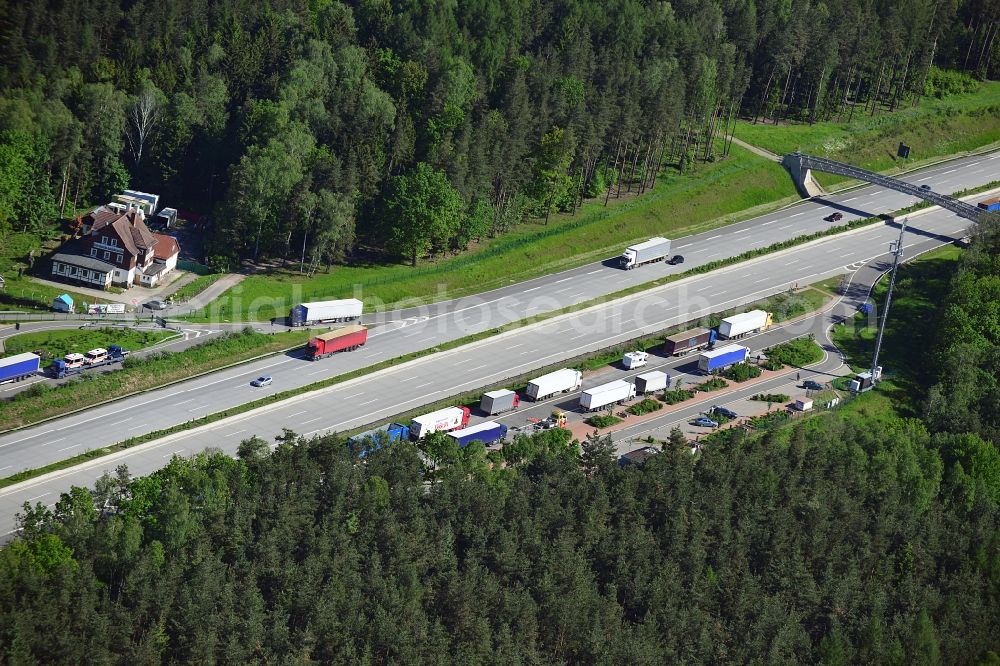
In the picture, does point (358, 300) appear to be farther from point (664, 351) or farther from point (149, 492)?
point (149, 492)

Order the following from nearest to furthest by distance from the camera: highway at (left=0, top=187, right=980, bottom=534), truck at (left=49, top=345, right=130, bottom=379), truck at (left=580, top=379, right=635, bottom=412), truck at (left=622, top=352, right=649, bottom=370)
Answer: highway at (left=0, top=187, right=980, bottom=534) < truck at (left=49, top=345, right=130, bottom=379) < truck at (left=580, top=379, right=635, bottom=412) < truck at (left=622, top=352, right=649, bottom=370)

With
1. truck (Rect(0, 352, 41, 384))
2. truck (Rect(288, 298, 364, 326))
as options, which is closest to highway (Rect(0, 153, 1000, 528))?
truck (Rect(288, 298, 364, 326))

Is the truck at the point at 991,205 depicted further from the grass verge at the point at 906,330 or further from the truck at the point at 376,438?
the truck at the point at 376,438

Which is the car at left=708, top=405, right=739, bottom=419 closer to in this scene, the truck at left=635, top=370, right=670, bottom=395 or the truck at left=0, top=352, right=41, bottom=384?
the truck at left=635, top=370, right=670, bottom=395

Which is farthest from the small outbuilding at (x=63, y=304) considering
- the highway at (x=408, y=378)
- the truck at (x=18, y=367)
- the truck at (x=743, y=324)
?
the truck at (x=743, y=324)

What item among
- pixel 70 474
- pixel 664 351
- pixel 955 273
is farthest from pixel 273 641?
pixel 955 273

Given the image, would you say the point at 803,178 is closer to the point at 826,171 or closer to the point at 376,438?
the point at 826,171

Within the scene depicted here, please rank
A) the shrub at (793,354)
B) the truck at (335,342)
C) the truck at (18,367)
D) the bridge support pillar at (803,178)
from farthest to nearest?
the bridge support pillar at (803,178)
the shrub at (793,354)
the truck at (335,342)
the truck at (18,367)

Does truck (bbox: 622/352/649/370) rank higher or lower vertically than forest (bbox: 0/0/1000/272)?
lower
